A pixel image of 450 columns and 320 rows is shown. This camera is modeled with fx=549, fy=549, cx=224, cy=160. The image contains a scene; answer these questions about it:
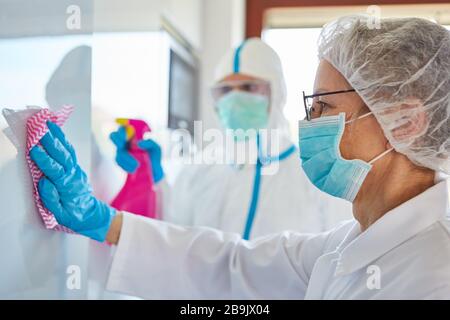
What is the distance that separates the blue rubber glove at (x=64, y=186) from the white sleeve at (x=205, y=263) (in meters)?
0.15

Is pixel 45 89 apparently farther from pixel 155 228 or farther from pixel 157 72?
pixel 157 72

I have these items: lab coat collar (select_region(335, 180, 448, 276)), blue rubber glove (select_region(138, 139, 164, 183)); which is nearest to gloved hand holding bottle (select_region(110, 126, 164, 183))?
blue rubber glove (select_region(138, 139, 164, 183))

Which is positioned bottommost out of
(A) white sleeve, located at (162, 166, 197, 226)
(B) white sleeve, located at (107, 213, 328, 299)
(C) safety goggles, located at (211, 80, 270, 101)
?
(B) white sleeve, located at (107, 213, 328, 299)

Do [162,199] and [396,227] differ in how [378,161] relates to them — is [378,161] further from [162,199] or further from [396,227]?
[162,199]

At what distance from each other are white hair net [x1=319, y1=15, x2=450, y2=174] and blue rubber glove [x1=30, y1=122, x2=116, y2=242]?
1.58 feet

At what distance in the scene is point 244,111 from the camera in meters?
1.73

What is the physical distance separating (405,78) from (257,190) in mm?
844

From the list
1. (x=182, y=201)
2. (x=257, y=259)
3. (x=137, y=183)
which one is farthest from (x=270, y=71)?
(x=257, y=259)

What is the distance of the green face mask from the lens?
1.73 meters

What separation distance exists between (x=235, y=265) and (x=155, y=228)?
190 mm

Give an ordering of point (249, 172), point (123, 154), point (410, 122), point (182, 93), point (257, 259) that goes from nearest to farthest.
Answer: point (410, 122), point (257, 259), point (123, 154), point (249, 172), point (182, 93)

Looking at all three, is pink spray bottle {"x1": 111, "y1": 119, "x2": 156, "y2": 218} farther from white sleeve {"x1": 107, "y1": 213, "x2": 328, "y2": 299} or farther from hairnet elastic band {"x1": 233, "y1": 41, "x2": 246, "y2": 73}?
hairnet elastic band {"x1": 233, "y1": 41, "x2": 246, "y2": 73}
